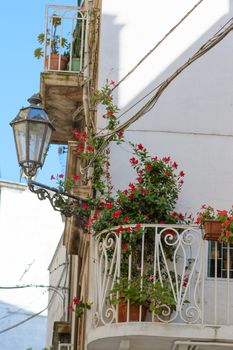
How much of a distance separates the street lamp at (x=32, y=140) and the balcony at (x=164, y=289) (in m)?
0.92

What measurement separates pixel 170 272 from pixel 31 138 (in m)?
1.96

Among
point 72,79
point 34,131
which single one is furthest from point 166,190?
point 72,79

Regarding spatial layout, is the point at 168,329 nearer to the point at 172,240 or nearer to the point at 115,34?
the point at 172,240

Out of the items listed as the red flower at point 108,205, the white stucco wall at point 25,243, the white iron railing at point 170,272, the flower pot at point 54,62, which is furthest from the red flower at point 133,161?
the white stucco wall at point 25,243

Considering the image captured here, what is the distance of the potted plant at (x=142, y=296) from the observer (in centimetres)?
995

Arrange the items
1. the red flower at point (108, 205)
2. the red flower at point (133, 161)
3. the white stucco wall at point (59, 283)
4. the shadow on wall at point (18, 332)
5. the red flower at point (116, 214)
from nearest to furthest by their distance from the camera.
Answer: the red flower at point (116, 214)
the red flower at point (108, 205)
the red flower at point (133, 161)
the white stucco wall at point (59, 283)
the shadow on wall at point (18, 332)

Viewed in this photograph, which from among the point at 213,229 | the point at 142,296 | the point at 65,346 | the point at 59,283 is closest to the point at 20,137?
the point at 142,296

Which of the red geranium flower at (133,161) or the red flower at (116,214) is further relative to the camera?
the red geranium flower at (133,161)

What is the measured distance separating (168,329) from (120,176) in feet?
7.00

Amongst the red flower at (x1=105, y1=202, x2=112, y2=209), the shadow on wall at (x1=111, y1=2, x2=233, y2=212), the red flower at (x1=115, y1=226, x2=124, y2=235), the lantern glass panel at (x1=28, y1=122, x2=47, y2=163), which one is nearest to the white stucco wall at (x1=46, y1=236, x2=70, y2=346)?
the shadow on wall at (x1=111, y1=2, x2=233, y2=212)

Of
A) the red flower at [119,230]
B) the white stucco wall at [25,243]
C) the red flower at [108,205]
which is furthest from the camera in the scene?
the white stucco wall at [25,243]

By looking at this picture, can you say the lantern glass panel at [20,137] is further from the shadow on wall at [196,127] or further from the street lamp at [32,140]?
the shadow on wall at [196,127]

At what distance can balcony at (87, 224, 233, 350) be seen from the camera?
9.86 metres

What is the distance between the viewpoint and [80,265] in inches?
579
